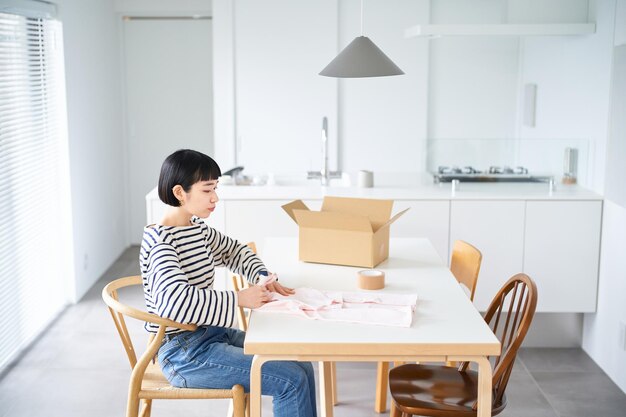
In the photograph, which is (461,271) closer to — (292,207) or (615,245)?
(292,207)

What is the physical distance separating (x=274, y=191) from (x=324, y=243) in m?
1.26

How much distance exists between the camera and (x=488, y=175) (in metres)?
4.14

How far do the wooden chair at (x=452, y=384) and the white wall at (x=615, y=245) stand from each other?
49.8 inches

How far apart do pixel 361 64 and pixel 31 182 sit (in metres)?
2.17

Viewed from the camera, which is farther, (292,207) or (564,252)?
(564,252)

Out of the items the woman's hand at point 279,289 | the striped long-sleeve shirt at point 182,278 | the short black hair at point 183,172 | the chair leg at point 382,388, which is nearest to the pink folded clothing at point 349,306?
the woman's hand at point 279,289

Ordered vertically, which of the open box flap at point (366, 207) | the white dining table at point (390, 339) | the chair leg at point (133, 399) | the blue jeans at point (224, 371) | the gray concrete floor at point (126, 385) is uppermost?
the open box flap at point (366, 207)

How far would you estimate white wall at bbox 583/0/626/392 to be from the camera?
3.53 meters

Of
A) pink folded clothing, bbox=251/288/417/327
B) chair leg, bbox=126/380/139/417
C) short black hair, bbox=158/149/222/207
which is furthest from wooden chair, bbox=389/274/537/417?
short black hair, bbox=158/149/222/207

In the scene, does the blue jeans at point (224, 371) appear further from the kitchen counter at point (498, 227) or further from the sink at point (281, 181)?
the sink at point (281, 181)

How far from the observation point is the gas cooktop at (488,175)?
4.09 meters

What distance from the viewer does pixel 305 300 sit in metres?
2.36

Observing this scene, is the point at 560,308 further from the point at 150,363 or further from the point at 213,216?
the point at 150,363

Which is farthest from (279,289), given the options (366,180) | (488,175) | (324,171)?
(488,175)
